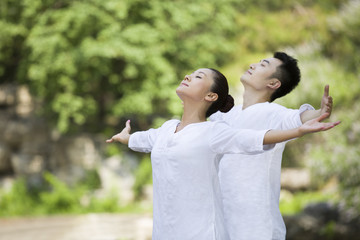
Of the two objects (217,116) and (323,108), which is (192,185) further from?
(323,108)

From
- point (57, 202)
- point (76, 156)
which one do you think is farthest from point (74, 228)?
point (76, 156)

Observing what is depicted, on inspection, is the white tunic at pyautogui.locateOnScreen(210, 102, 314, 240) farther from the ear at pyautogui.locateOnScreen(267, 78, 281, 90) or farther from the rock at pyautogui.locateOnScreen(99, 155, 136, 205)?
the rock at pyautogui.locateOnScreen(99, 155, 136, 205)

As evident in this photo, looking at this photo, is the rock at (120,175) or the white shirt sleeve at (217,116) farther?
the rock at (120,175)

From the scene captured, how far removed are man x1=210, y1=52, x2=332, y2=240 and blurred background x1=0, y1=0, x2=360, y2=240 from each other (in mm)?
5874

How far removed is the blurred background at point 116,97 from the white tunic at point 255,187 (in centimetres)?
591

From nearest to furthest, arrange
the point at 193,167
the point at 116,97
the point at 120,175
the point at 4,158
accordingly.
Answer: the point at 193,167 → the point at 120,175 → the point at 4,158 → the point at 116,97

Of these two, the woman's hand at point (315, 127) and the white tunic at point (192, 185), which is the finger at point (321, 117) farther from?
the white tunic at point (192, 185)

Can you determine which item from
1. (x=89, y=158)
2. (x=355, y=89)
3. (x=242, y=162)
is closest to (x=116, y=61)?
(x=89, y=158)

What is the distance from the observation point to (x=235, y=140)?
262 cm

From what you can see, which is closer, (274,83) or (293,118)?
(293,118)

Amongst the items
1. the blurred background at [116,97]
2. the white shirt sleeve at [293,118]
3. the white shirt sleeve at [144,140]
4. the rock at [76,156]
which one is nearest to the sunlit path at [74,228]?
the blurred background at [116,97]

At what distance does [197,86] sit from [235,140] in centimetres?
43

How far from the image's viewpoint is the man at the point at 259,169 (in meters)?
3.02

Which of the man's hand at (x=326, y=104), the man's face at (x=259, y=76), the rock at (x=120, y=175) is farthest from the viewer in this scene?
the rock at (x=120, y=175)
